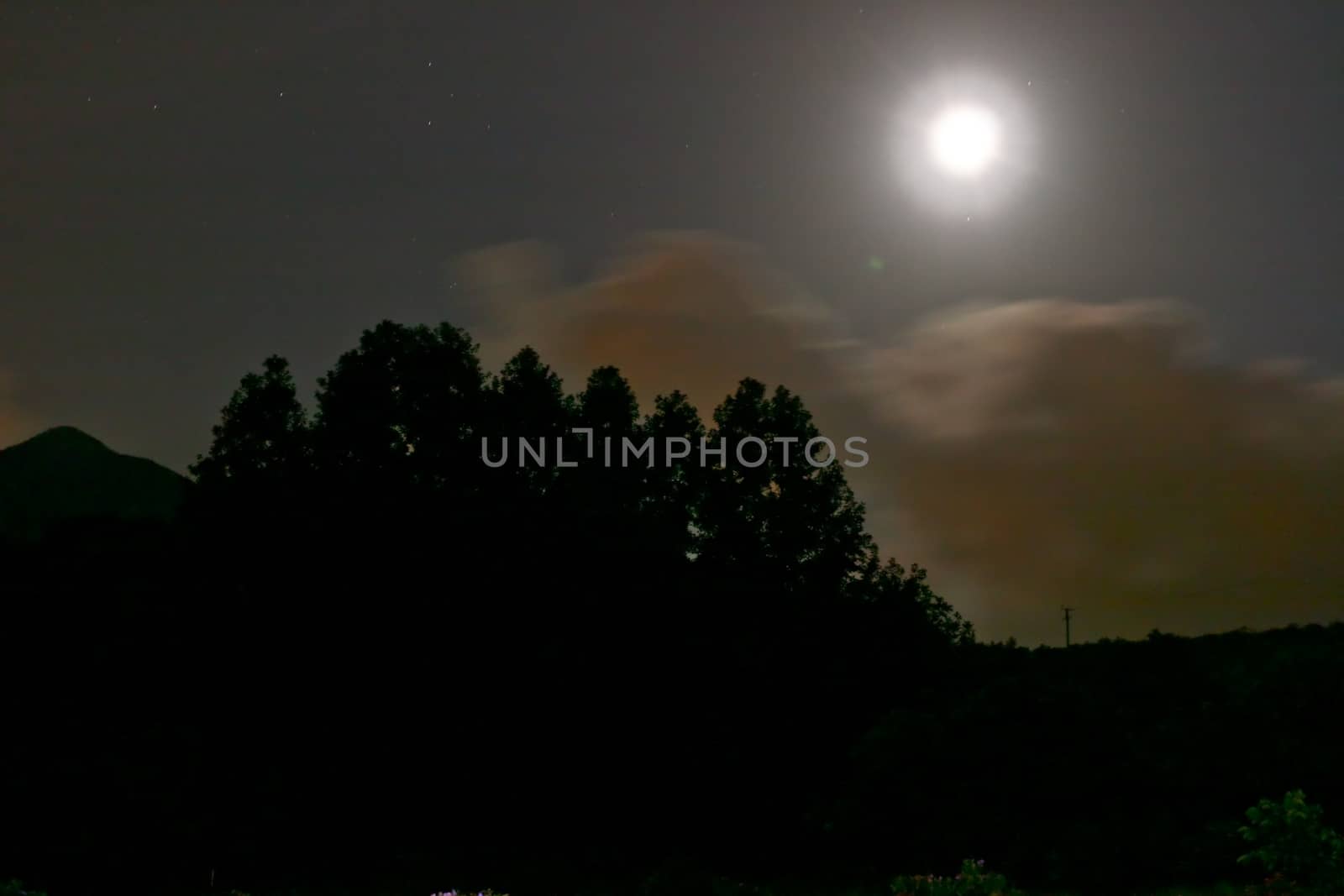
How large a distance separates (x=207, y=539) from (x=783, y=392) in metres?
19.9

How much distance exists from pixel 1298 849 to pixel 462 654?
26630 millimetres

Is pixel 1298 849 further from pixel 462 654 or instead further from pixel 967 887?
pixel 462 654

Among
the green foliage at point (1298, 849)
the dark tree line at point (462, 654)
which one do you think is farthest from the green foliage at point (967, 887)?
the dark tree line at point (462, 654)

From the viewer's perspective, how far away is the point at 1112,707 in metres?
25.8

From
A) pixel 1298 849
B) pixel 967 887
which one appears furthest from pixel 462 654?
pixel 1298 849

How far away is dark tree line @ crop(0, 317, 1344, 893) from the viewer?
3403 centimetres

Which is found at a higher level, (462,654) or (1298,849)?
(462,654)

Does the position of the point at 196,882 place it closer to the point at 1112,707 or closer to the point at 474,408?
the point at 474,408

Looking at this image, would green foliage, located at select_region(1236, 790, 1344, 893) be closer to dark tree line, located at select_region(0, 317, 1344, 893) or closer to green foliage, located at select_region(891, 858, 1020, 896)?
green foliage, located at select_region(891, 858, 1020, 896)

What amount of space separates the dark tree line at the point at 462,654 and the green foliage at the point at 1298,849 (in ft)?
52.1

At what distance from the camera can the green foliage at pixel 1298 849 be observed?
1530 centimetres

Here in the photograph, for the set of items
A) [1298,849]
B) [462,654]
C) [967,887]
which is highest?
[462,654]

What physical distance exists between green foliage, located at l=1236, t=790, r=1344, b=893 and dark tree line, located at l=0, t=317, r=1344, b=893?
52.1 ft

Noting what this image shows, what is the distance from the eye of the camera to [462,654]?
3775cm
